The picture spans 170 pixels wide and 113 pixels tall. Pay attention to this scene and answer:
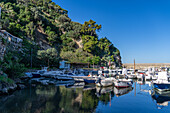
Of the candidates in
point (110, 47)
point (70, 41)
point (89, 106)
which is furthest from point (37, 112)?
point (110, 47)

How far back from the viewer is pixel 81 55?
254 feet

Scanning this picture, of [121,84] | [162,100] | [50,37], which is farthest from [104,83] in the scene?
[50,37]

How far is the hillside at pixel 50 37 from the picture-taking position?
55.1 m

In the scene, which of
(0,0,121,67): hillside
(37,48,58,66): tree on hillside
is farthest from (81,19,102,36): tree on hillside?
(37,48,58,66): tree on hillside

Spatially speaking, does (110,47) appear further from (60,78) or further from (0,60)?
(0,60)

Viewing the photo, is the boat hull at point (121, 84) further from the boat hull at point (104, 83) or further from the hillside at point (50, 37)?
the hillside at point (50, 37)

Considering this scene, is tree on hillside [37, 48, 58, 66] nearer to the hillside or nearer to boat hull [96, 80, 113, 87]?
the hillside

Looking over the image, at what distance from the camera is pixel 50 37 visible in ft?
245

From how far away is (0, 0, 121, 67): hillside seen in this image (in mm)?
55125

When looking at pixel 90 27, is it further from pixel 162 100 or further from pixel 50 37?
pixel 162 100

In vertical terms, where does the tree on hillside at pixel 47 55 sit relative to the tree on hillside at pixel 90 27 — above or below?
below

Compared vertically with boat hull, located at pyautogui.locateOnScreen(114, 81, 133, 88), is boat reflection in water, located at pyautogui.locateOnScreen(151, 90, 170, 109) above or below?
below

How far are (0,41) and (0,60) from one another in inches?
161

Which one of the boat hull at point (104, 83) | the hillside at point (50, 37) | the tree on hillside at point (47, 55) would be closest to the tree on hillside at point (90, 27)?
the hillside at point (50, 37)
